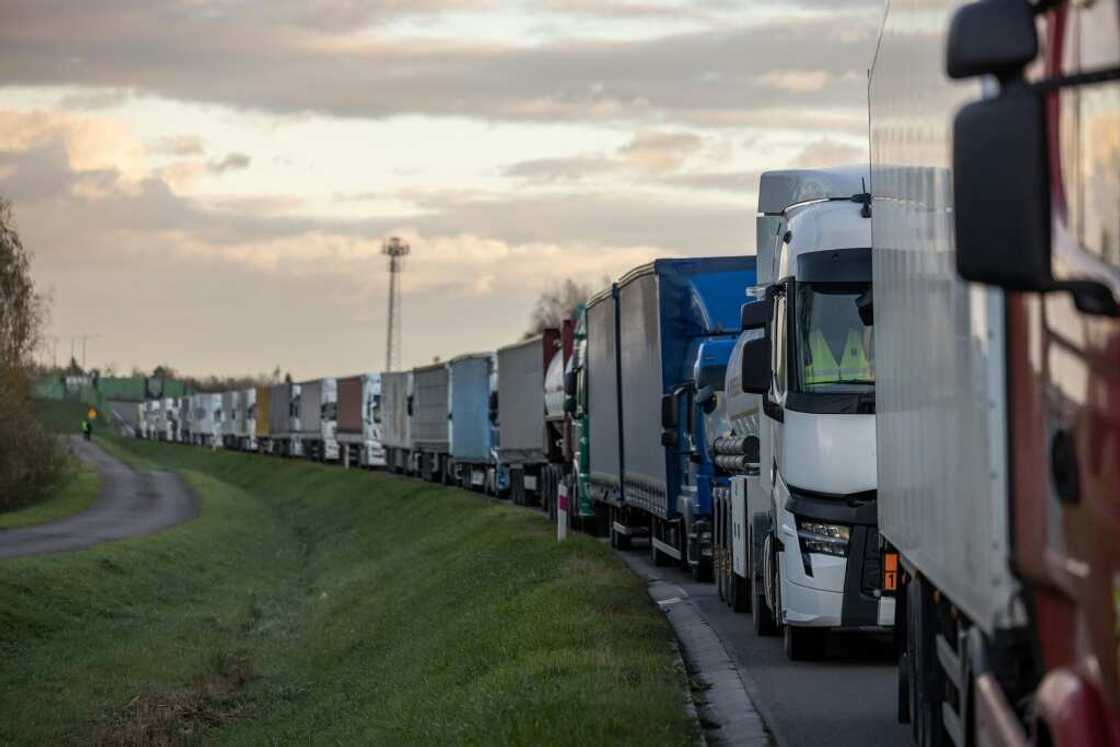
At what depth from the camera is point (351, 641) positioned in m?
27.4

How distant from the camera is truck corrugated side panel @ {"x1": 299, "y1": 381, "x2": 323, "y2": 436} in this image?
3698 inches

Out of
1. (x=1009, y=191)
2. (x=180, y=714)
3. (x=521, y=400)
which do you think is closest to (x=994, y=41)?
(x=1009, y=191)

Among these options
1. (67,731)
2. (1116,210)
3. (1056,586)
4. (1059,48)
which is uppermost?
(1059,48)

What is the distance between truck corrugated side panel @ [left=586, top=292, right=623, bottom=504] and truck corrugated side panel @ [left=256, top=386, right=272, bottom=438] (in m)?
79.9

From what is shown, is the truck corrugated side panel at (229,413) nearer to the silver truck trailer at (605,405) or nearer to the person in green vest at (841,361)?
the silver truck trailer at (605,405)

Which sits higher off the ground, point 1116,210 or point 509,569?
point 1116,210

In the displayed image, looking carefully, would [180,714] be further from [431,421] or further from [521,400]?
[431,421]

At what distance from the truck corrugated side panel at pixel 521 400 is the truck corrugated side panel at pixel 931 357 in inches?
1322

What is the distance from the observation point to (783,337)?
14977mm

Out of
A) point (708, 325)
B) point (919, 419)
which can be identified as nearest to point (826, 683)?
point (919, 419)

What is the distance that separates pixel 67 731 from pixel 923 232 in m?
17.7

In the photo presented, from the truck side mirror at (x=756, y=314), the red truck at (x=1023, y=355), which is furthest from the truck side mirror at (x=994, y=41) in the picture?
the truck side mirror at (x=756, y=314)

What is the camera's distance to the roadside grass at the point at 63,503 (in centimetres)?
5594

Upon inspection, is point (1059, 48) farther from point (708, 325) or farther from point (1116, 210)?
point (708, 325)
